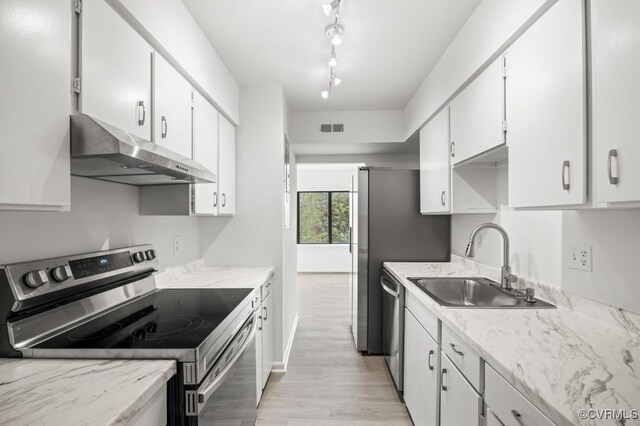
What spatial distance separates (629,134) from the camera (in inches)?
35.3

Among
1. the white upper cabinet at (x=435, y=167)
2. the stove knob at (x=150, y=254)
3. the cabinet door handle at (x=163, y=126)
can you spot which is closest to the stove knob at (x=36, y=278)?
the stove knob at (x=150, y=254)

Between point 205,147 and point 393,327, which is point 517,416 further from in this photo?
point 205,147

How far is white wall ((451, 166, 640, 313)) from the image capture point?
4.01 ft

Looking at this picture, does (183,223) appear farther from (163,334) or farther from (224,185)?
(163,334)

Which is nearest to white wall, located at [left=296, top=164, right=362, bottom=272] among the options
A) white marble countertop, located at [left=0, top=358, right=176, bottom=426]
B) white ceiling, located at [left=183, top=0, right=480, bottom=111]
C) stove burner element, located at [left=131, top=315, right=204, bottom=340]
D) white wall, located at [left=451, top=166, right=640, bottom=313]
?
white ceiling, located at [left=183, top=0, right=480, bottom=111]

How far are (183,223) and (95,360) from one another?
157cm

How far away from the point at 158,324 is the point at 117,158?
2.22 ft

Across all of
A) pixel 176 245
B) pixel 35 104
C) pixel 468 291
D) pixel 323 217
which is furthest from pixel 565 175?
pixel 323 217

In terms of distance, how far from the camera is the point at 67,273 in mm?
1253

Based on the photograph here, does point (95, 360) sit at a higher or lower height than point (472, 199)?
Result: lower

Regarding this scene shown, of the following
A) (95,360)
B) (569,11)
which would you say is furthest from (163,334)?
(569,11)

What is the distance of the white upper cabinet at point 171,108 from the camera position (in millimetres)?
1533

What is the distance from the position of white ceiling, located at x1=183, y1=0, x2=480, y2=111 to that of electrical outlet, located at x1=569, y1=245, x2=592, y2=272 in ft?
4.72

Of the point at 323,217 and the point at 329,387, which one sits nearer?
the point at 329,387
